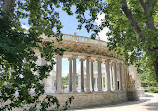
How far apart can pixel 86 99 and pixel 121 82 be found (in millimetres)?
15736

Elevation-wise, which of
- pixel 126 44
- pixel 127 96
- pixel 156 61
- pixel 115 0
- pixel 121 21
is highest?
pixel 115 0

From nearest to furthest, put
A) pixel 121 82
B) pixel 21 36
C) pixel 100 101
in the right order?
pixel 21 36 → pixel 100 101 → pixel 121 82

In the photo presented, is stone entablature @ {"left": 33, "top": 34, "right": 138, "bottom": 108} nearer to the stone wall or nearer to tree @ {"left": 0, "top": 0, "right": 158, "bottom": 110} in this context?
the stone wall

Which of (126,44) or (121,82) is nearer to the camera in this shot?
(126,44)

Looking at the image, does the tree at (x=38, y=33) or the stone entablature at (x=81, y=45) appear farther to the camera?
the stone entablature at (x=81, y=45)

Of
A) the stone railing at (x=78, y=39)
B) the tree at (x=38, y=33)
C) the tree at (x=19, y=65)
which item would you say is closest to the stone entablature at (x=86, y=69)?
the stone railing at (x=78, y=39)

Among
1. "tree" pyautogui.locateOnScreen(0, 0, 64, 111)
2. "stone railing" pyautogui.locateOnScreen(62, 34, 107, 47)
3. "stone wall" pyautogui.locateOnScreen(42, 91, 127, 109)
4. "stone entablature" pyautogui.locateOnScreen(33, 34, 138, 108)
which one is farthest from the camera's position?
"stone railing" pyautogui.locateOnScreen(62, 34, 107, 47)

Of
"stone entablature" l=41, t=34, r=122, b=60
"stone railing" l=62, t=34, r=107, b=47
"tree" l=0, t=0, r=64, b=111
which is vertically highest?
"stone railing" l=62, t=34, r=107, b=47

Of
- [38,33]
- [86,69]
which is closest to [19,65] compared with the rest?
[38,33]

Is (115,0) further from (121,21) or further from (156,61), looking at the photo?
→ (156,61)

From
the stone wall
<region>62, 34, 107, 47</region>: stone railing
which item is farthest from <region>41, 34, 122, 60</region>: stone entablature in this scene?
the stone wall

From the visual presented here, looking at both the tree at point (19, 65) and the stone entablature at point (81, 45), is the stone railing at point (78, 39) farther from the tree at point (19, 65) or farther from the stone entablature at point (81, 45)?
the tree at point (19, 65)

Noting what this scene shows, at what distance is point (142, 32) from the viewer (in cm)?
1197

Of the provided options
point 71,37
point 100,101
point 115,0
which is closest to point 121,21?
point 115,0
